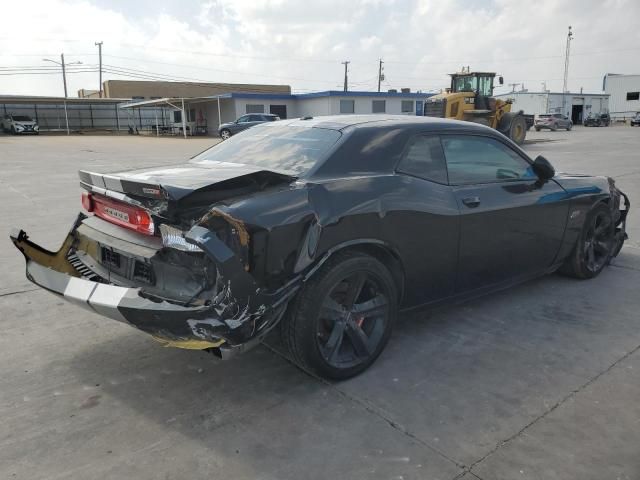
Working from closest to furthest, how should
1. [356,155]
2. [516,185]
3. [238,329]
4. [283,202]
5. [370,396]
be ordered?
[238,329] → [283,202] → [370,396] → [356,155] → [516,185]

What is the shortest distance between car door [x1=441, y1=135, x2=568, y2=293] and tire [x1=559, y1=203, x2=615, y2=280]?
48 centimetres

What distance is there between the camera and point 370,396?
3.04 meters

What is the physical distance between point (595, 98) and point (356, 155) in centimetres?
6967

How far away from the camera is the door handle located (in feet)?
12.1

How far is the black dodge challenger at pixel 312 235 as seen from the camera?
8.96 ft

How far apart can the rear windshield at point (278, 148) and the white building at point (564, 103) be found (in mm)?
60009

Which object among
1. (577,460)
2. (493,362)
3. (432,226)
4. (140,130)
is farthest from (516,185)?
(140,130)

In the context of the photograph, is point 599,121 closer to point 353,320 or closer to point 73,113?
point 73,113

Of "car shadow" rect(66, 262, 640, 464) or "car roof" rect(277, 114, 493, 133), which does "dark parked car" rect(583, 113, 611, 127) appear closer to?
"car shadow" rect(66, 262, 640, 464)

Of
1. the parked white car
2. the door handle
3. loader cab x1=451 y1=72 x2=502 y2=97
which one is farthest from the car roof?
the parked white car

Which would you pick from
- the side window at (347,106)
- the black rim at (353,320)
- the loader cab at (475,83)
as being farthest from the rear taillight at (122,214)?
the side window at (347,106)

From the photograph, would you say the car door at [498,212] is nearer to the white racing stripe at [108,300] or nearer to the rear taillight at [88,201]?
the white racing stripe at [108,300]

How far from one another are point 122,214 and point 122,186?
0.74ft

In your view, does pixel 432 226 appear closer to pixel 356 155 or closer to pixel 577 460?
pixel 356 155
